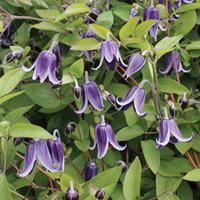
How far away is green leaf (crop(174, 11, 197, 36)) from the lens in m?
1.43

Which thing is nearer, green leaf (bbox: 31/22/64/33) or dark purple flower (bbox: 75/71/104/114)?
dark purple flower (bbox: 75/71/104/114)

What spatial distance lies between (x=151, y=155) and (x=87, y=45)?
306 millimetres

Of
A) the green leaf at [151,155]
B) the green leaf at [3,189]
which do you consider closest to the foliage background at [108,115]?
the green leaf at [151,155]

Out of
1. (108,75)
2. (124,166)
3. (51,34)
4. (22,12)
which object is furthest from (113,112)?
(22,12)

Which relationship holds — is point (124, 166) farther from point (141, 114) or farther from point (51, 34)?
point (51, 34)

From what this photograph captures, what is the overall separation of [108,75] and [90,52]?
0.34 feet

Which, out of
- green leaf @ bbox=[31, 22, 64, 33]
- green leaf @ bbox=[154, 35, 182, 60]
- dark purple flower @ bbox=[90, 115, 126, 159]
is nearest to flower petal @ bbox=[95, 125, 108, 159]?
dark purple flower @ bbox=[90, 115, 126, 159]

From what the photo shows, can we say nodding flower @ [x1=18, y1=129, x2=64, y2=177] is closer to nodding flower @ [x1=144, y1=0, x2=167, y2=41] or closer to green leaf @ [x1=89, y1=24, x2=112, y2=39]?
green leaf @ [x1=89, y1=24, x2=112, y2=39]

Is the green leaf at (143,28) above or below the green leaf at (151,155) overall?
above

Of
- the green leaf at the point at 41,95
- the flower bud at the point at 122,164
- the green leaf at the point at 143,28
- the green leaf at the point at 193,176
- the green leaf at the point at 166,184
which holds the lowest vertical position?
the green leaf at the point at 166,184

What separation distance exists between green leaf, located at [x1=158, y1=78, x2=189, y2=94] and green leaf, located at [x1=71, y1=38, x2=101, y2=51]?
0.21 m

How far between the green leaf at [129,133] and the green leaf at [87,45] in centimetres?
22

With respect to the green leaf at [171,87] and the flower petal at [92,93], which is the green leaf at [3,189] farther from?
the green leaf at [171,87]

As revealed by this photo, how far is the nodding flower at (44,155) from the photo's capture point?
1.11 metres
